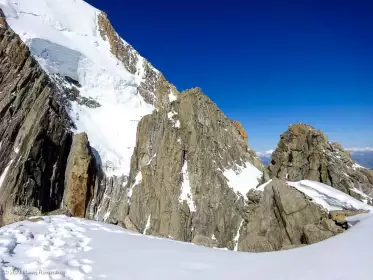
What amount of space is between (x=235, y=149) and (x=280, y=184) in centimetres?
2833

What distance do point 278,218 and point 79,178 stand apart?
3593 centimetres

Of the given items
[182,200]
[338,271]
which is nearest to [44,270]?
[338,271]

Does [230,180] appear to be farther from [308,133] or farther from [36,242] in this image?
[36,242]

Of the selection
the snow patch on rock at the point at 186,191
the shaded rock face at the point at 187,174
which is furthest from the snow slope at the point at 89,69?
the snow patch on rock at the point at 186,191

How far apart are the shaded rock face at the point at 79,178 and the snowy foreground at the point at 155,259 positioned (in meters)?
49.8

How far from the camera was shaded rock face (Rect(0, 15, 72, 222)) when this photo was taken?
47.5 m

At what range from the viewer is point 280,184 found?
31547mm

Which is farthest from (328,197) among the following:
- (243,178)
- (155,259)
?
(243,178)

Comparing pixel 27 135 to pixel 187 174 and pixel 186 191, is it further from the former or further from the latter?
pixel 186 191

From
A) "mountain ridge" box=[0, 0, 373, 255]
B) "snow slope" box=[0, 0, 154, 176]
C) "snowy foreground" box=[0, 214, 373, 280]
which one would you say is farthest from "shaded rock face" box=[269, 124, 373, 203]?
"snowy foreground" box=[0, 214, 373, 280]

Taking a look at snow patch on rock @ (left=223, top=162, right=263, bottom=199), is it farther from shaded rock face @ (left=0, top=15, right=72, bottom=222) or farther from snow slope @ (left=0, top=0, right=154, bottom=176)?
shaded rock face @ (left=0, top=15, right=72, bottom=222)

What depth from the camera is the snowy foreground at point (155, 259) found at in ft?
20.8

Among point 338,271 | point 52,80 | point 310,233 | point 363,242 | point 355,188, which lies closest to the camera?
point 338,271

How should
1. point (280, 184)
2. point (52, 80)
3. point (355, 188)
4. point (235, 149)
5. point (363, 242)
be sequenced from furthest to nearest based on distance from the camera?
point (52, 80)
point (235, 149)
point (355, 188)
point (280, 184)
point (363, 242)
